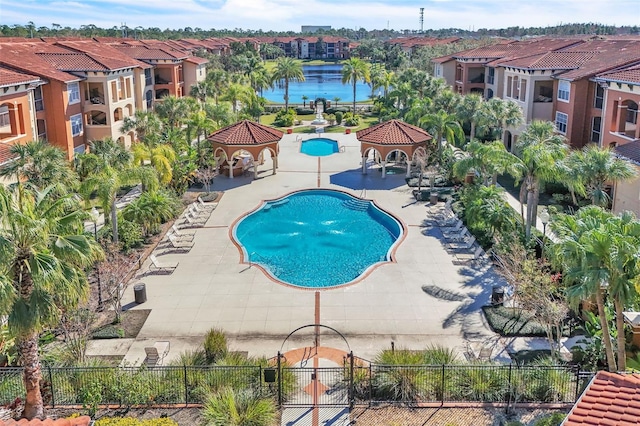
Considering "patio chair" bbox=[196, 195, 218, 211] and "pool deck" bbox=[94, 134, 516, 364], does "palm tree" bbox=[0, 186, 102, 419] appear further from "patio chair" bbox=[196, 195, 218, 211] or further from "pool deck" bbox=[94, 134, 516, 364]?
"patio chair" bbox=[196, 195, 218, 211]

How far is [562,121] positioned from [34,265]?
4013 cm

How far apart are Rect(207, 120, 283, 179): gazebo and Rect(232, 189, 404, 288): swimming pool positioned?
519 centimetres

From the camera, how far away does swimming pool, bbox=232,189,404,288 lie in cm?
2662

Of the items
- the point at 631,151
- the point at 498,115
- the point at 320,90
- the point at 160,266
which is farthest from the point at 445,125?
the point at 320,90

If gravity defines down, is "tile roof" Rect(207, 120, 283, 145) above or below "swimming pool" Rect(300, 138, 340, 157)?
above

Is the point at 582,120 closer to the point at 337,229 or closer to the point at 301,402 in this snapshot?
the point at 337,229

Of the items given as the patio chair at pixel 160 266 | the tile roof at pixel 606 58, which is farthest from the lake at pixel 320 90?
the patio chair at pixel 160 266

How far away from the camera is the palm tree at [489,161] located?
27156mm

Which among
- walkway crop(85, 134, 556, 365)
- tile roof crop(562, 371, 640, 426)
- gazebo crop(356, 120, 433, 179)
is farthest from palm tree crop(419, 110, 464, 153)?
tile roof crop(562, 371, 640, 426)

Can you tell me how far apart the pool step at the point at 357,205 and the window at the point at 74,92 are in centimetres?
2094

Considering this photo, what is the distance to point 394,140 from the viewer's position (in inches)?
1620

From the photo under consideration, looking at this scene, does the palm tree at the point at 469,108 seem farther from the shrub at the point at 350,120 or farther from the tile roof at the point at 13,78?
the tile roof at the point at 13,78

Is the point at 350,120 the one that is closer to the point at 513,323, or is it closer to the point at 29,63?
the point at 29,63

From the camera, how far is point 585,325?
1980cm
